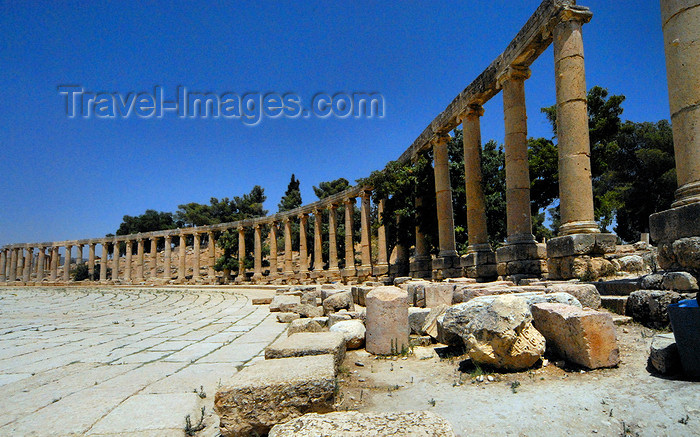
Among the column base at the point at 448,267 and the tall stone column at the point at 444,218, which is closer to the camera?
the column base at the point at 448,267

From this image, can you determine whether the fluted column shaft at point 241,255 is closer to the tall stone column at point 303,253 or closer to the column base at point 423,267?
the tall stone column at point 303,253

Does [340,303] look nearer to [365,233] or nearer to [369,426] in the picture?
[369,426]

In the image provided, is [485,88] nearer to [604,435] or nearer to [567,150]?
[567,150]

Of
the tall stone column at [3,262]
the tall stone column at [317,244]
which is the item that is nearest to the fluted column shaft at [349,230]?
the tall stone column at [317,244]

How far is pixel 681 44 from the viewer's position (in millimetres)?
7133

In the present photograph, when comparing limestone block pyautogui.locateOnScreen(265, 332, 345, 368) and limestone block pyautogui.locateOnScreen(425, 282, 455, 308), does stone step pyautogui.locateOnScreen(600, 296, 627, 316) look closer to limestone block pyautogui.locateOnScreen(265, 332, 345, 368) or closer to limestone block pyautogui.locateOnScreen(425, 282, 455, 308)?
limestone block pyautogui.locateOnScreen(425, 282, 455, 308)

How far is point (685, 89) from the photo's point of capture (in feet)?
23.1

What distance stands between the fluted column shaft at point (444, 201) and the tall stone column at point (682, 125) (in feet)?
29.2

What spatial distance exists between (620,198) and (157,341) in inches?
1301

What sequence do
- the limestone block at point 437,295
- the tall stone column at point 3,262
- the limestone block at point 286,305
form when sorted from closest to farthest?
the limestone block at point 437,295 < the limestone block at point 286,305 < the tall stone column at point 3,262

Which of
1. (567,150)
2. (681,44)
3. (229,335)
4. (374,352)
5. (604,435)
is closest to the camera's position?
(604,435)

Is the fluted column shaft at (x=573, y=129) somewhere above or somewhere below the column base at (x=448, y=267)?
above

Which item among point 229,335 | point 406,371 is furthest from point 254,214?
point 406,371

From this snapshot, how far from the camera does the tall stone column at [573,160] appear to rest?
9.34m
